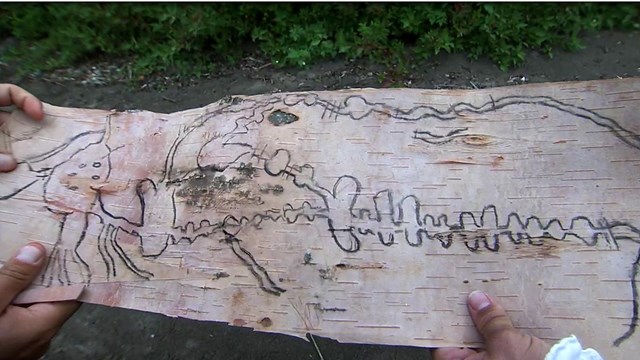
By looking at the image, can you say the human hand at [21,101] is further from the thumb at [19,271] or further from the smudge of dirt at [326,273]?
the smudge of dirt at [326,273]

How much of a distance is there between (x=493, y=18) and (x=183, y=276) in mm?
2342

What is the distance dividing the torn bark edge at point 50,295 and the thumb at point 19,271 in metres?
0.02

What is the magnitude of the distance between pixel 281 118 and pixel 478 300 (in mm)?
867

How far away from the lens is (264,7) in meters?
Result: 3.44

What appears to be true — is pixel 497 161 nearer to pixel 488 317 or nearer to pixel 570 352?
pixel 488 317

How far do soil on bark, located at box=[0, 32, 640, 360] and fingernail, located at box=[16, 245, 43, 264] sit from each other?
927 mm

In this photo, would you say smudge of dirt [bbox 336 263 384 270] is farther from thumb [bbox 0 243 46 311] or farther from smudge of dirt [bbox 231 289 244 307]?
thumb [bbox 0 243 46 311]

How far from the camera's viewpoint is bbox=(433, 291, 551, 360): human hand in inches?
60.4

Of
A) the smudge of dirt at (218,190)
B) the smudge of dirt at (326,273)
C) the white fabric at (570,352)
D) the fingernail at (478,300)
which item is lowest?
the white fabric at (570,352)

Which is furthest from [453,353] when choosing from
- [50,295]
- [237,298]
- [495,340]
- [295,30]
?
Answer: [295,30]

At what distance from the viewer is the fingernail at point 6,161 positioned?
1978 millimetres

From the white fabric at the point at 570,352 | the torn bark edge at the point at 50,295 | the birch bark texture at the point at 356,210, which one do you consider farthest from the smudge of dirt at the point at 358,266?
the torn bark edge at the point at 50,295

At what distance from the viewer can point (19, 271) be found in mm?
1794

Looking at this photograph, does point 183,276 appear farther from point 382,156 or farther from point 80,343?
point 80,343
